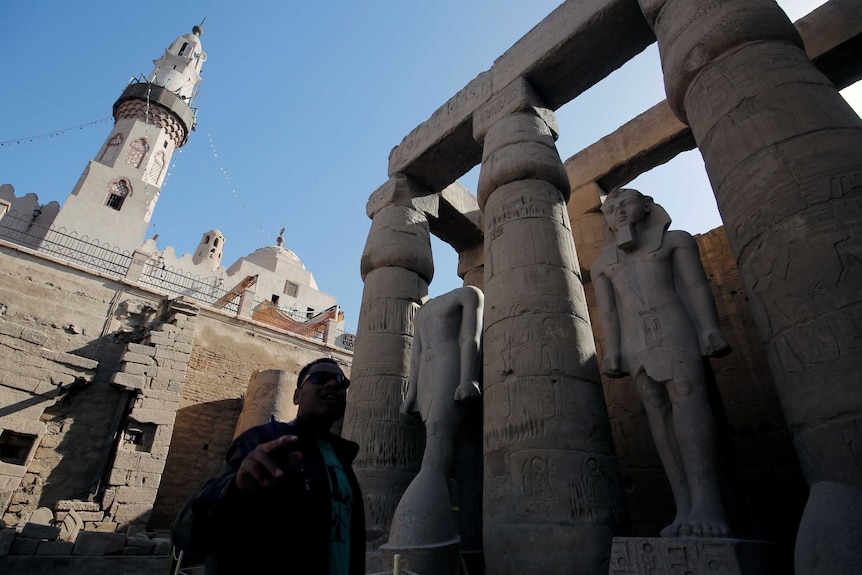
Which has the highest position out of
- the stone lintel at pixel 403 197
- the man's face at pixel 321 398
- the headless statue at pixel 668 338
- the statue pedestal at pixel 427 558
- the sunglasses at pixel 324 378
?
the stone lintel at pixel 403 197

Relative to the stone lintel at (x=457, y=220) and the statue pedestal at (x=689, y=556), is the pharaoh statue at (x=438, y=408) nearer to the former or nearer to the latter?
the statue pedestal at (x=689, y=556)

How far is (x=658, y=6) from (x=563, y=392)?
149 inches

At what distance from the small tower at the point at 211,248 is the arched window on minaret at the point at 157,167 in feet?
13.7

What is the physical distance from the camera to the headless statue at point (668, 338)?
3.08m

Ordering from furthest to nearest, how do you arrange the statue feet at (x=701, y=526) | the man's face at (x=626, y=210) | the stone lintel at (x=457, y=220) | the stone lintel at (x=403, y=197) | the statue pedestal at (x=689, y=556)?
the stone lintel at (x=457, y=220) < the stone lintel at (x=403, y=197) < the man's face at (x=626, y=210) < the statue feet at (x=701, y=526) < the statue pedestal at (x=689, y=556)

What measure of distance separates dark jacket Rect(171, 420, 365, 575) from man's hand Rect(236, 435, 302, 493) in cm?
9

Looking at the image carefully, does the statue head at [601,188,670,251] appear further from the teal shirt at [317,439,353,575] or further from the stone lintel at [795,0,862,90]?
the stone lintel at [795,0,862,90]

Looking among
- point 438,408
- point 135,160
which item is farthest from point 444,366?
point 135,160

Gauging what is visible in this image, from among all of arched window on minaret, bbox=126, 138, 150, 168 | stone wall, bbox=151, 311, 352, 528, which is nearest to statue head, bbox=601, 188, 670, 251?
stone wall, bbox=151, 311, 352, 528

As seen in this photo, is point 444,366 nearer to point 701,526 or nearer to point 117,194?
point 701,526

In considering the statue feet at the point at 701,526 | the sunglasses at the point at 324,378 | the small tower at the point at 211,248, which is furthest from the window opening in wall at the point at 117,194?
the statue feet at the point at 701,526

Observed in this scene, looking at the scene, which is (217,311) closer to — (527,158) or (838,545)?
(527,158)

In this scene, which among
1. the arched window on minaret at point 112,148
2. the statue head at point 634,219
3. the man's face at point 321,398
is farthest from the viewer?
the arched window on minaret at point 112,148

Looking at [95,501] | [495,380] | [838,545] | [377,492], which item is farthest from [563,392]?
[95,501]
